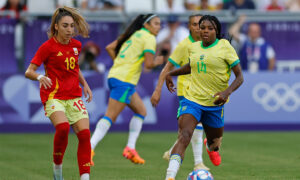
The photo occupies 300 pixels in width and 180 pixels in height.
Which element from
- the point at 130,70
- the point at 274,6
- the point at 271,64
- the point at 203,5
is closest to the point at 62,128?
the point at 130,70

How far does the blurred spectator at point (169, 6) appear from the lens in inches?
769

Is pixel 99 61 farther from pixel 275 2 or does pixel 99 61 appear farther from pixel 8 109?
pixel 275 2

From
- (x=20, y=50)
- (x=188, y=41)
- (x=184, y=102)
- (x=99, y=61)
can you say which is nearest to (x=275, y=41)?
(x=99, y=61)

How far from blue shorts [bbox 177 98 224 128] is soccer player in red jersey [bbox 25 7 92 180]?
4.35 ft

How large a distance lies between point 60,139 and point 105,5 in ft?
38.0

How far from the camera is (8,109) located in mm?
17281

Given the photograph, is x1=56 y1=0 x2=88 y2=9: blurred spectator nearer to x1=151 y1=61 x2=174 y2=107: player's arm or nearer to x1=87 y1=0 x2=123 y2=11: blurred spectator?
x1=87 y1=0 x2=123 y2=11: blurred spectator

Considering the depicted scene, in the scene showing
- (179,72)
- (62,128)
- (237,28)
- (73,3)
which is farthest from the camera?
(73,3)

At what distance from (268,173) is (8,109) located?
862 centimetres

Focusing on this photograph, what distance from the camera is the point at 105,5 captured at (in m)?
20.0

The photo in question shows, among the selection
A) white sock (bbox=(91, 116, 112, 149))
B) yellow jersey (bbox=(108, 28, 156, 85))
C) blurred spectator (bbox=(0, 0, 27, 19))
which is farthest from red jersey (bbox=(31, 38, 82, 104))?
blurred spectator (bbox=(0, 0, 27, 19))

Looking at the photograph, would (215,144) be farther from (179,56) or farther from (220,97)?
(179,56)

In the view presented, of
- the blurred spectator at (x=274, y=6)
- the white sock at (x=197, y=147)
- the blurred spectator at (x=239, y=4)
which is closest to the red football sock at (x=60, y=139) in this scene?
the white sock at (x=197, y=147)

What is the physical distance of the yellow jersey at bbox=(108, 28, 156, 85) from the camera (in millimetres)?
12492
